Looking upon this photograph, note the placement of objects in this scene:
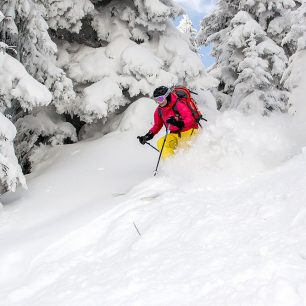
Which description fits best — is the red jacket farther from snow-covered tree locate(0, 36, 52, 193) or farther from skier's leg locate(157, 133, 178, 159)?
snow-covered tree locate(0, 36, 52, 193)

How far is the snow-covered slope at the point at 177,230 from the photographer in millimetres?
3730

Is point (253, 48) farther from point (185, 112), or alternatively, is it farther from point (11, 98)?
point (11, 98)

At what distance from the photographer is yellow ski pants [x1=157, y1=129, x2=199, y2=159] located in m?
8.76

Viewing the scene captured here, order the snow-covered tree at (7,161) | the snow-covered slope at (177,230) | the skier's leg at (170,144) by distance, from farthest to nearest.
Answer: the skier's leg at (170,144)
the snow-covered tree at (7,161)
the snow-covered slope at (177,230)

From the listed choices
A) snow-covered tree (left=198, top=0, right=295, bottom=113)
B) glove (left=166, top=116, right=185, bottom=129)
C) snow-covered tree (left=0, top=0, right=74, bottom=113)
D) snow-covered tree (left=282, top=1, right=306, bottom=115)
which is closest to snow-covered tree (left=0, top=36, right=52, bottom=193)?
snow-covered tree (left=0, top=0, right=74, bottom=113)

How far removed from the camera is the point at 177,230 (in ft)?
17.2

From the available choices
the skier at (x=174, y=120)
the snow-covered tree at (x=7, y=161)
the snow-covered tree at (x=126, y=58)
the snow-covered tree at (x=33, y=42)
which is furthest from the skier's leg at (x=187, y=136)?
the snow-covered tree at (x=126, y=58)

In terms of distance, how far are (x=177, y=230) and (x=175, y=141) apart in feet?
12.9

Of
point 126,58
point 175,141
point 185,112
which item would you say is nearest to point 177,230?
point 185,112

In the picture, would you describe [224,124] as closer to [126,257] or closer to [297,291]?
[126,257]

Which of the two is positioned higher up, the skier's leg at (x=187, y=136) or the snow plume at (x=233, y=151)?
the skier's leg at (x=187, y=136)

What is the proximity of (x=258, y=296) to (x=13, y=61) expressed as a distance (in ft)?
23.9

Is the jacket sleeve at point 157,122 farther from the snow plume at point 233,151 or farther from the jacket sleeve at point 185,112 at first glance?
the snow plume at point 233,151

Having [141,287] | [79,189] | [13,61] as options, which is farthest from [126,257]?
[13,61]
